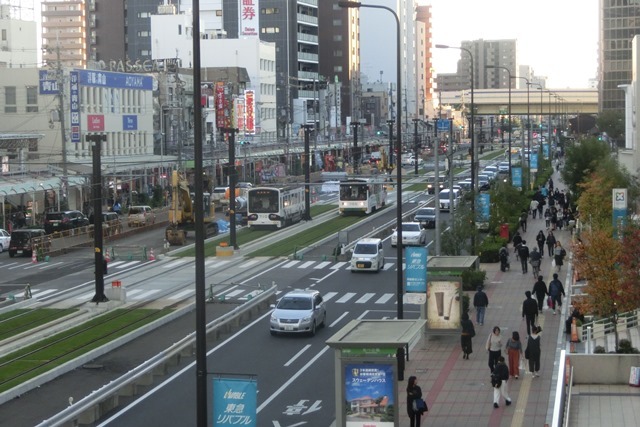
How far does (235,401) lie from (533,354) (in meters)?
11.4

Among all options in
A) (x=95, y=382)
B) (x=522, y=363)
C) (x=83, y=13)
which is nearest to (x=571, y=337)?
(x=522, y=363)

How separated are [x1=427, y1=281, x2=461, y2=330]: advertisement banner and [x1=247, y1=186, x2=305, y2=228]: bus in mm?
34646

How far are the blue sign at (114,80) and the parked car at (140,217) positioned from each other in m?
12.0

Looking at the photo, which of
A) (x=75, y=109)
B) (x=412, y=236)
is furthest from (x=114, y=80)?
(x=412, y=236)

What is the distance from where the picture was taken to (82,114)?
7956cm

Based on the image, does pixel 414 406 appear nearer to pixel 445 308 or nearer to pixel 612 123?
pixel 445 308

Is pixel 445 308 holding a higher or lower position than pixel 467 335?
higher

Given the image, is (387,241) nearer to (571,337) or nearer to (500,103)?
(571,337)

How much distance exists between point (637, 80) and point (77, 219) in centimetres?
3023

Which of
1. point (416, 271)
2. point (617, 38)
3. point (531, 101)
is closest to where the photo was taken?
point (416, 271)

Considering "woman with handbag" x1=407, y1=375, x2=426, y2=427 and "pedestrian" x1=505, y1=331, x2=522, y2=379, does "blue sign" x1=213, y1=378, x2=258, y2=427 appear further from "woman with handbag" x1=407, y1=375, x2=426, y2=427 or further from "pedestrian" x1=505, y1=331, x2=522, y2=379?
"pedestrian" x1=505, y1=331, x2=522, y2=379

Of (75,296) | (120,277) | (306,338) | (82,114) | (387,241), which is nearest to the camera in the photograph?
(306,338)

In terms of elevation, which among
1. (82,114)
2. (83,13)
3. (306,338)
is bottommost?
(306,338)

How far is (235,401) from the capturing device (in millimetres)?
16047
